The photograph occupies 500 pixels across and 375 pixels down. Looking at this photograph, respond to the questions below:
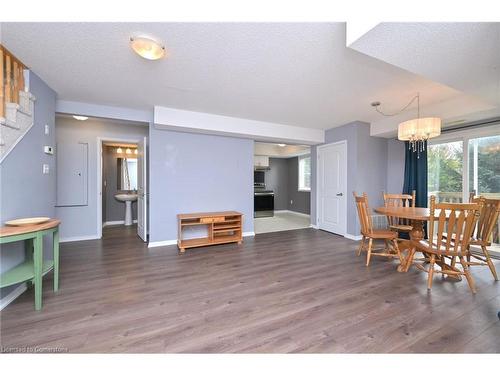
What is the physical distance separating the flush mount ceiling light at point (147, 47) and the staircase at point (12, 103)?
3.96 ft

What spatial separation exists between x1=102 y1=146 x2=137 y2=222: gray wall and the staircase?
343 centimetres

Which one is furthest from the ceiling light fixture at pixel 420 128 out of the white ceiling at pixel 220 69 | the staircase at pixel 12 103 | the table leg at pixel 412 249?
the staircase at pixel 12 103

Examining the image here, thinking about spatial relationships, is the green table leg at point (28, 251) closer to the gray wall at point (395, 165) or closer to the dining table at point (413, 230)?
the dining table at point (413, 230)

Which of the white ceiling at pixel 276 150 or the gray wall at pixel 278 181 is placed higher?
the white ceiling at pixel 276 150

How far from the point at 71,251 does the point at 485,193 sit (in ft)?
22.0

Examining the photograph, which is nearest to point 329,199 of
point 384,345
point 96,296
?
point 384,345

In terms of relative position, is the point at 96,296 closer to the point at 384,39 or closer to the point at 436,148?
the point at 384,39

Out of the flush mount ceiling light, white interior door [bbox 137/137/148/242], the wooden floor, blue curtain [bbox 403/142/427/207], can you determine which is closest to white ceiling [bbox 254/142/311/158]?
blue curtain [bbox 403/142/427/207]

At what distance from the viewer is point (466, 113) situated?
292 cm

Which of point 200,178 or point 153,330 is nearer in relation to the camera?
point 153,330

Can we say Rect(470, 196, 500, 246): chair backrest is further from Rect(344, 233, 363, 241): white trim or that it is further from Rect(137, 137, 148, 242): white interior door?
Rect(137, 137, 148, 242): white interior door

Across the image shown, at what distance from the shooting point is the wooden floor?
1.39 metres

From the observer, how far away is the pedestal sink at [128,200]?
5.14m

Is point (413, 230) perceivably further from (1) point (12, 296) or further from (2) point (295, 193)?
(2) point (295, 193)
